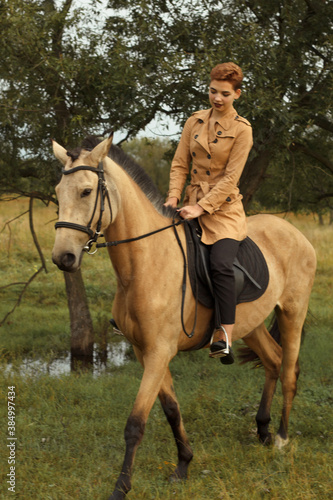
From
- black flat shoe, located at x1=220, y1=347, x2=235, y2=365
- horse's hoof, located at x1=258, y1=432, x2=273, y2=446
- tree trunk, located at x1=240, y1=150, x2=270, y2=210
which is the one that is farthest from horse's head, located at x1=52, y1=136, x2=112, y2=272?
tree trunk, located at x1=240, y1=150, x2=270, y2=210

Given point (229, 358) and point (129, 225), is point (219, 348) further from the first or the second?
point (129, 225)

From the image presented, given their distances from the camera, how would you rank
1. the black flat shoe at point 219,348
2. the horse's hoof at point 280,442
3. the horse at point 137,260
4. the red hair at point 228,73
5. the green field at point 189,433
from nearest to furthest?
the horse at point 137,260, the green field at point 189,433, the red hair at point 228,73, the black flat shoe at point 219,348, the horse's hoof at point 280,442

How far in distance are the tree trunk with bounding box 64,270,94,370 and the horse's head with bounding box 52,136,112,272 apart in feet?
20.1

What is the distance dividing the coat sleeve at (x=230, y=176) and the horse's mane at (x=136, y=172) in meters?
0.32

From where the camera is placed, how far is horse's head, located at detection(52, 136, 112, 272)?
132 inches

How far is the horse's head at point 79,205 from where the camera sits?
3.36 m

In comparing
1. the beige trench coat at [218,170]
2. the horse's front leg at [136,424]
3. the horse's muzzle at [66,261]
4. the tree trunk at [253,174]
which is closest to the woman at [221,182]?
the beige trench coat at [218,170]

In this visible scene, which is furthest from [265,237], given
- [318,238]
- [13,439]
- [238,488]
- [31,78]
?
[318,238]

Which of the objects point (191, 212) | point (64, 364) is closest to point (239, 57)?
point (191, 212)

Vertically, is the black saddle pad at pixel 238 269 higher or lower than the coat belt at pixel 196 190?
lower

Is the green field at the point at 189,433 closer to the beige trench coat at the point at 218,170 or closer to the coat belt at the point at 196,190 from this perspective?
the beige trench coat at the point at 218,170

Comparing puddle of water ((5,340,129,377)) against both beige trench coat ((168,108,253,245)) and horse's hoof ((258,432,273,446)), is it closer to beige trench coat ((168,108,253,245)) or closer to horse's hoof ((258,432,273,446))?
horse's hoof ((258,432,273,446))

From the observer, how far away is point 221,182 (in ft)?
14.3

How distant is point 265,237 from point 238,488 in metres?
2.41
